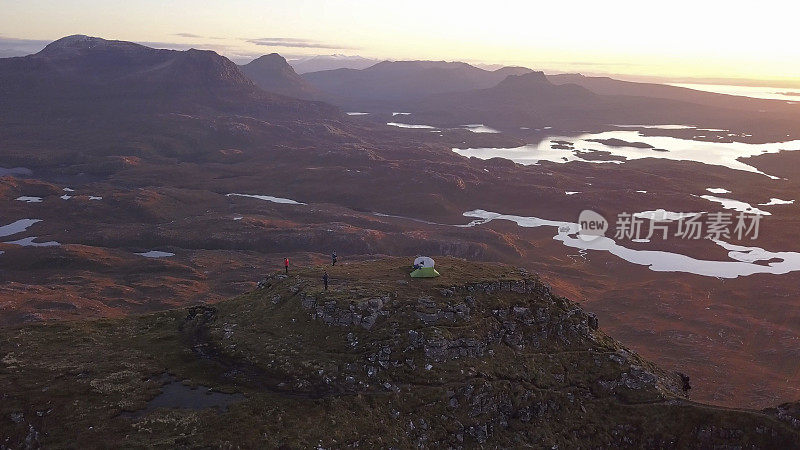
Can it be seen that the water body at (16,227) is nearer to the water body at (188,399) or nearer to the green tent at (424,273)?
the water body at (188,399)

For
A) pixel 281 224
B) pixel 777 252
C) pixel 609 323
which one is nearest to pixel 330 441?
pixel 609 323

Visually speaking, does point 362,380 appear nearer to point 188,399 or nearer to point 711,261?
point 188,399

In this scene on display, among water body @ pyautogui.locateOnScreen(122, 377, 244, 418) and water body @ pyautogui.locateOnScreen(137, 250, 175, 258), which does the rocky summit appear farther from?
water body @ pyautogui.locateOnScreen(137, 250, 175, 258)

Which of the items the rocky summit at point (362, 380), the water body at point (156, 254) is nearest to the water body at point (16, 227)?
the water body at point (156, 254)

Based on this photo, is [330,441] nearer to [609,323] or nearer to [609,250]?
[609,323]

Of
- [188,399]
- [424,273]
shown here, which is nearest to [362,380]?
[188,399]
